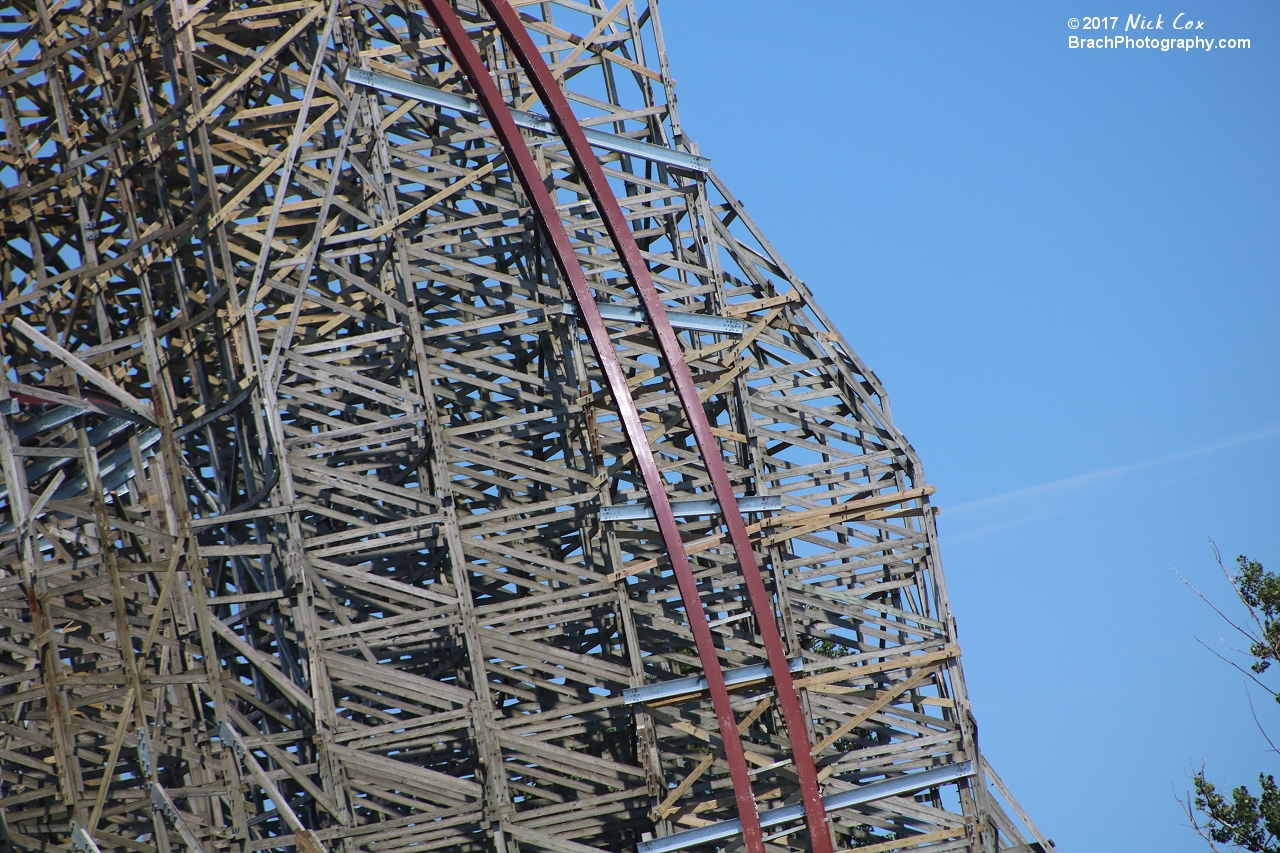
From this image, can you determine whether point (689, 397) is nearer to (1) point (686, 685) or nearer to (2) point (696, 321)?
(2) point (696, 321)

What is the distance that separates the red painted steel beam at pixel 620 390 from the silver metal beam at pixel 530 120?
48.6 inches

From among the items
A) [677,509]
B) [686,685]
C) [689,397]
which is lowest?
[686,685]

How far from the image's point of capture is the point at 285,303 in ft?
64.8

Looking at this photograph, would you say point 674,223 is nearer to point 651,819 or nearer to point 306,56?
point 306,56

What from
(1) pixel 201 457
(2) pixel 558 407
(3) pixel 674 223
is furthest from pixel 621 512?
(1) pixel 201 457

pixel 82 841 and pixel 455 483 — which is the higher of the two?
pixel 455 483

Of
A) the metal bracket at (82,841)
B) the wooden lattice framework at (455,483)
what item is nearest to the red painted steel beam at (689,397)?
the wooden lattice framework at (455,483)

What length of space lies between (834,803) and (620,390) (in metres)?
5.26

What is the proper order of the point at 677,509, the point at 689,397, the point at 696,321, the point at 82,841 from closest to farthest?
the point at 82,841 < the point at 689,397 < the point at 677,509 < the point at 696,321

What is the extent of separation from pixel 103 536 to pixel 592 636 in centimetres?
711

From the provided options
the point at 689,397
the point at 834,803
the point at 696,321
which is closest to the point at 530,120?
the point at 696,321

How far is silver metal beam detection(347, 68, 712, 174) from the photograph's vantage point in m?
17.9

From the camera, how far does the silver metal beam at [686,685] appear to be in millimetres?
16750

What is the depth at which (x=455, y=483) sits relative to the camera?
64.4 ft
